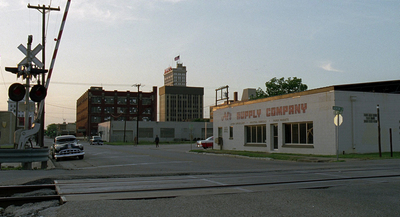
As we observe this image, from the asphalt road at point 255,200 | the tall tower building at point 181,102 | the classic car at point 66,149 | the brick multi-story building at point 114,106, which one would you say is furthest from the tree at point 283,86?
the tall tower building at point 181,102

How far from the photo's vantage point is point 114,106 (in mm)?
115312

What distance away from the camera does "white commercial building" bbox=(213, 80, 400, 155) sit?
22734 mm

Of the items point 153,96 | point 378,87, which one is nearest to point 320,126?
point 378,87

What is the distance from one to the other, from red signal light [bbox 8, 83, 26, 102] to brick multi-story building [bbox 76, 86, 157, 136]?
97.7 meters

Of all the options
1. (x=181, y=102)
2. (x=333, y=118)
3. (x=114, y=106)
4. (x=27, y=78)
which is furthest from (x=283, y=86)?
(x=181, y=102)

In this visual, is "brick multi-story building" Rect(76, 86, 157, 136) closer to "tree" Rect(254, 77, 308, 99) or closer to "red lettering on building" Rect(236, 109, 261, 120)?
"tree" Rect(254, 77, 308, 99)

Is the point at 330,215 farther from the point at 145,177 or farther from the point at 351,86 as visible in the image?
the point at 351,86

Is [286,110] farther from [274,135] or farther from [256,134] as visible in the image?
[256,134]

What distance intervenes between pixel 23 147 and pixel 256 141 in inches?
789

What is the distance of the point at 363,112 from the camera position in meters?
23.2

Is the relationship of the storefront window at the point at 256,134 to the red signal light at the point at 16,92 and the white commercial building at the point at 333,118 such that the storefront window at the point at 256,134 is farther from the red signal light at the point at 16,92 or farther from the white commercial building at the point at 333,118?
the red signal light at the point at 16,92

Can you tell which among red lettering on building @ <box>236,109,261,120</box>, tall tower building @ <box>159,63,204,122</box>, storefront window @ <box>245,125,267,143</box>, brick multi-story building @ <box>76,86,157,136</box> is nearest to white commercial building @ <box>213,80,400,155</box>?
storefront window @ <box>245,125,267,143</box>

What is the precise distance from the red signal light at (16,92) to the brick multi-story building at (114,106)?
3847 inches

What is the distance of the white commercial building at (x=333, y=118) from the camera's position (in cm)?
2273
